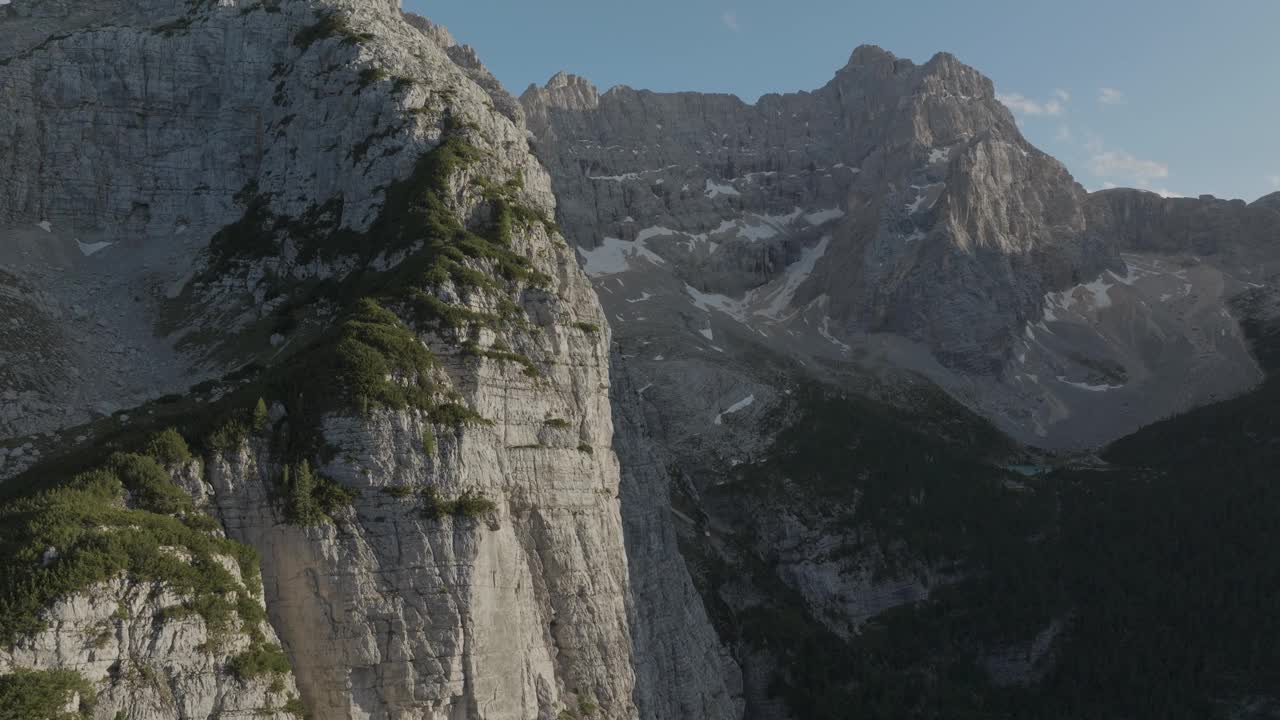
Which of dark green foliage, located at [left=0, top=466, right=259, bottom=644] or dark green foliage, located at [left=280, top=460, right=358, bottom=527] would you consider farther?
dark green foliage, located at [left=280, top=460, right=358, bottom=527]

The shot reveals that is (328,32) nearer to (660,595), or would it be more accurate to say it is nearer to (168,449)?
(660,595)

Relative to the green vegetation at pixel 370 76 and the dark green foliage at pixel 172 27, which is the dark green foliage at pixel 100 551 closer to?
the green vegetation at pixel 370 76

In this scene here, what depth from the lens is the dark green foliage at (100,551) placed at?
121 ft

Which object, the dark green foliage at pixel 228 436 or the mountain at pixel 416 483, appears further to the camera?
the dark green foliage at pixel 228 436

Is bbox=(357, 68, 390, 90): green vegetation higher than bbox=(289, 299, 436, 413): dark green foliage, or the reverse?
bbox=(357, 68, 390, 90): green vegetation

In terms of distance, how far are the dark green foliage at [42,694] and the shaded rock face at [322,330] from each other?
0.84 m

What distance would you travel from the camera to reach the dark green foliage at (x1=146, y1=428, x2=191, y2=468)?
147 ft

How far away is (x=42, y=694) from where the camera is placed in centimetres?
3509

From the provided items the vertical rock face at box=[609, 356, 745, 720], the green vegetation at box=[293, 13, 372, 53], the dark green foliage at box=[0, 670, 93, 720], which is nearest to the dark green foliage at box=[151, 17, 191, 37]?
the green vegetation at box=[293, 13, 372, 53]

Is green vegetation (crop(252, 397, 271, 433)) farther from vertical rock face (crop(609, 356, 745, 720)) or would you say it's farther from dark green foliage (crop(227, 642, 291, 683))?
vertical rock face (crop(609, 356, 745, 720))

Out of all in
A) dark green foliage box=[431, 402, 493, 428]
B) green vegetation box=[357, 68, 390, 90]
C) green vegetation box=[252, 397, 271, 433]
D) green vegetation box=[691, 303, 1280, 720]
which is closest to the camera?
green vegetation box=[252, 397, 271, 433]

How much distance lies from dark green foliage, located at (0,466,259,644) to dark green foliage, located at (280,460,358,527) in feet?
7.87

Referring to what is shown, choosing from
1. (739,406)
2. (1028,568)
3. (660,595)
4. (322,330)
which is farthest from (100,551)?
(739,406)

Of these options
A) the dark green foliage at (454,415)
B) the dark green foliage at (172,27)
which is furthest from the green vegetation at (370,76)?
the dark green foliage at (454,415)
